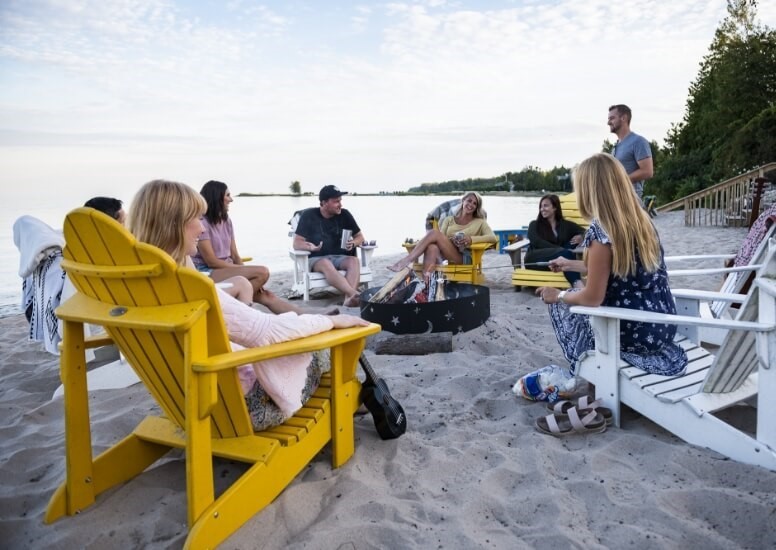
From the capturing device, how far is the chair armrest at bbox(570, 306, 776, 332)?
181 cm

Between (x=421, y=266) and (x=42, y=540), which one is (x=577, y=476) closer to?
(x=42, y=540)

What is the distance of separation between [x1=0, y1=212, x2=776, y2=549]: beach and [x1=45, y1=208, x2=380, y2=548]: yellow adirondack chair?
0.10 metres

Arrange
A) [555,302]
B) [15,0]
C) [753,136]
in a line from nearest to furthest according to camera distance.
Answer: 1. [555,302]
2. [15,0]
3. [753,136]

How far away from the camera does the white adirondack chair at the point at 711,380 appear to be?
184 centimetres

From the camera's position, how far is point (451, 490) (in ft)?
6.23

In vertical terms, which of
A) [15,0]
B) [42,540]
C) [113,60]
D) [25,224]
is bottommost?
[42,540]

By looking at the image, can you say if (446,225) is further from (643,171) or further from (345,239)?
(643,171)

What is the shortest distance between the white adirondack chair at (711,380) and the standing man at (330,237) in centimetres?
330

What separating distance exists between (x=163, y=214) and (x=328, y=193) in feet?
12.6

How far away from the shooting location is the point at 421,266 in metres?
5.77

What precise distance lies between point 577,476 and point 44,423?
7.79 feet

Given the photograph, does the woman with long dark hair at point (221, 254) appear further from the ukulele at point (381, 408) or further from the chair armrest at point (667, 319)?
the chair armrest at point (667, 319)

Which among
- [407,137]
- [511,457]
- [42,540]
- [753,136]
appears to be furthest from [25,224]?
[753,136]

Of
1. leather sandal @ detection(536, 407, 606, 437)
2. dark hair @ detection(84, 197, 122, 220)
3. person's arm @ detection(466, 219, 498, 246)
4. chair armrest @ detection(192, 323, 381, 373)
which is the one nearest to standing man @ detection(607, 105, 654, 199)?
person's arm @ detection(466, 219, 498, 246)
